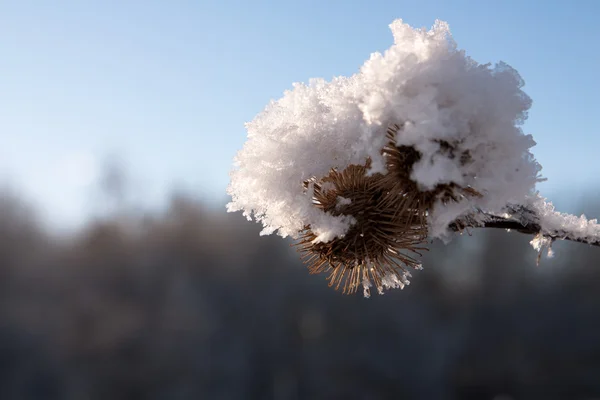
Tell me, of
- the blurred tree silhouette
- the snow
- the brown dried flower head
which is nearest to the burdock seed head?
the brown dried flower head

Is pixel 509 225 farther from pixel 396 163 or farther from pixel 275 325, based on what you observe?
pixel 275 325

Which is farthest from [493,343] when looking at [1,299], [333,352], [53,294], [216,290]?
[1,299]

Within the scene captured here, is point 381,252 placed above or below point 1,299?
below

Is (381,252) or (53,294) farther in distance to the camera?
(53,294)

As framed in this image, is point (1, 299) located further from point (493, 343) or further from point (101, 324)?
point (493, 343)

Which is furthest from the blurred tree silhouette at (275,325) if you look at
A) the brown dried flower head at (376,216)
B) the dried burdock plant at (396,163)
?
the dried burdock plant at (396,163)

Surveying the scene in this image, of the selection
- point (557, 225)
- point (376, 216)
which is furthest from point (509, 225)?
point (376, 216)

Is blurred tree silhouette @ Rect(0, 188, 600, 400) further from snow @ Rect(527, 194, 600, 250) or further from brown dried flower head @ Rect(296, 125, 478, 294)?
snow @ Rect(527, 194, 600, 250)

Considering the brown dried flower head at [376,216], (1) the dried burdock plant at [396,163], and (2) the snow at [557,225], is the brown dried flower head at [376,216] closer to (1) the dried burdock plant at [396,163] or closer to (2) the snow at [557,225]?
A: (1) the dried burdock plant at [396,163]
